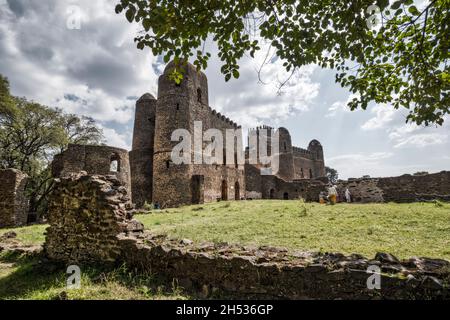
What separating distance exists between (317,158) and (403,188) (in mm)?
39019

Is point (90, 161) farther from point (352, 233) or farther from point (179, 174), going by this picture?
point (352, 233)

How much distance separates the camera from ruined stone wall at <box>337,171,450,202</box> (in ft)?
43.7

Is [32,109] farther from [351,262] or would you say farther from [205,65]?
[351,262]

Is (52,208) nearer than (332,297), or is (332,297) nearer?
(332,297)

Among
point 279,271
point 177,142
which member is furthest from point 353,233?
point 177,142

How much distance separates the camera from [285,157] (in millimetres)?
40250

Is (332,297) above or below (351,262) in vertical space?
below

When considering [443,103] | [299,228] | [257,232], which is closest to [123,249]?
[257,232]

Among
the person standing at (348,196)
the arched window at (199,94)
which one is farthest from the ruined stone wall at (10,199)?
the person standing at (348,196)

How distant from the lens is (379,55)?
18.4ft

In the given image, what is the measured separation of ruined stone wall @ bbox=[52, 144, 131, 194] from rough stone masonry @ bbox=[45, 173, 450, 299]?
516 inches

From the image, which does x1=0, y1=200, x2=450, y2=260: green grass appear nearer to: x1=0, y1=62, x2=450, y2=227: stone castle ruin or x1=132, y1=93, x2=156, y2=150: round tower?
x1=0, y1=62, x2=450, y2=227: stone castle ruin
